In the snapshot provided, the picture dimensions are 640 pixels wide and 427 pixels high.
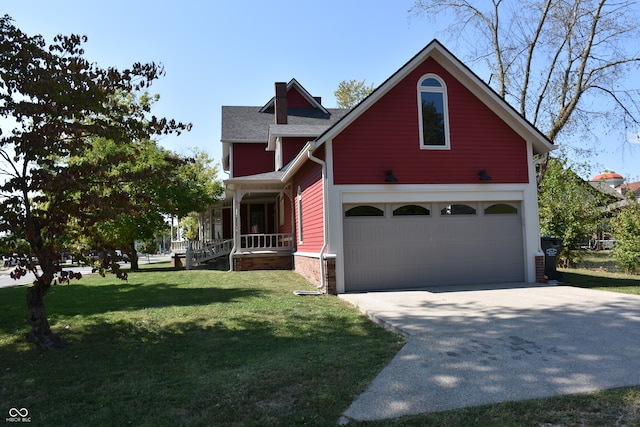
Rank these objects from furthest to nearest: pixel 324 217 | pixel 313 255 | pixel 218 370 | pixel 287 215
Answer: pixel 287 215 → pixel 313 255 → pixel 324 217 → pixel 218 370

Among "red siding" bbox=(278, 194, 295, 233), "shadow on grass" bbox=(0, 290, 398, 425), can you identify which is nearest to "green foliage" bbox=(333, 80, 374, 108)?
"red siding" bbox=(278, 194, 295, 233)

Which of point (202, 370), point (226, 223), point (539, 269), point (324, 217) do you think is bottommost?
point (202, 370)

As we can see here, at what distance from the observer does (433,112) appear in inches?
450

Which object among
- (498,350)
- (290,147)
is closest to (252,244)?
(290,147)

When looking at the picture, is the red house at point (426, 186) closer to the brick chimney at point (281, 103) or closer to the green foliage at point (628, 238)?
the green foliage at point (628, 238)

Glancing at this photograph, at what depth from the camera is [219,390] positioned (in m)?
4.33

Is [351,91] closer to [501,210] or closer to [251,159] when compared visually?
[251,159]

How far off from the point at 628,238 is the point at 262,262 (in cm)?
1273

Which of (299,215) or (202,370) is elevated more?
(299,215)

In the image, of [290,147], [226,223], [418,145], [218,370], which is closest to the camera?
[218,370]

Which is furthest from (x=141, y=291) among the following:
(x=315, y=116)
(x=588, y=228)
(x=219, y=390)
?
(x=588, y=228)

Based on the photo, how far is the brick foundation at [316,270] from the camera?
10.3 metres

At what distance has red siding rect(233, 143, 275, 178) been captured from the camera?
21172 millimetres

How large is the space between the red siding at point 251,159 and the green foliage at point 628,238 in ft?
47.0
